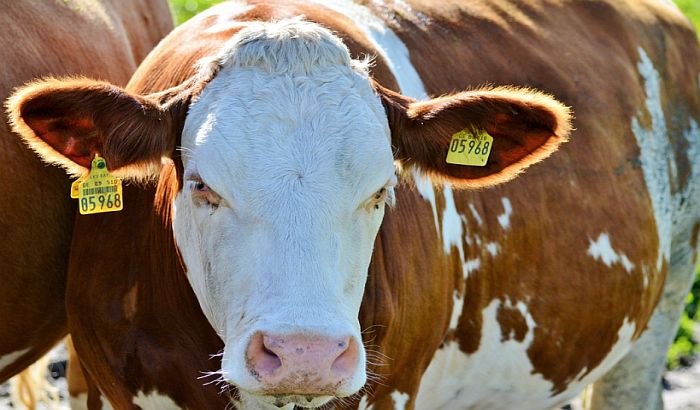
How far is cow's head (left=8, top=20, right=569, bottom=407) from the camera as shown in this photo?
10.7ft

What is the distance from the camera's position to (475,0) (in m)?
5.34

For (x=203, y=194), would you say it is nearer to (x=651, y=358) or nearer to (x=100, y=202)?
(x=100, y=202)

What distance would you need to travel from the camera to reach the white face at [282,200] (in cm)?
330

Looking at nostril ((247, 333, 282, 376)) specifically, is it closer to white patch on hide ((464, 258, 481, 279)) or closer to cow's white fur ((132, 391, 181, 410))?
cow's white fur ((132, 391, 181, 410))

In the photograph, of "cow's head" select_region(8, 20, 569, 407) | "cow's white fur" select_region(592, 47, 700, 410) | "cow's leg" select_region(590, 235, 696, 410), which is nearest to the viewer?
"cow's head" select_region(8, 20, 569, 407)

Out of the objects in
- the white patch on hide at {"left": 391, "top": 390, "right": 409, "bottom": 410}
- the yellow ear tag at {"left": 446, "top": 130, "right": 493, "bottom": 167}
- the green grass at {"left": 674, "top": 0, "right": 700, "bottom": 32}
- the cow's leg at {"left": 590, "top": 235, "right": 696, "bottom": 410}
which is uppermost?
the yellow ear tag at {"left": 446, "top": 130, "right": 493, "bottom": 167}

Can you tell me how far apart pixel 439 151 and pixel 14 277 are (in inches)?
67.6

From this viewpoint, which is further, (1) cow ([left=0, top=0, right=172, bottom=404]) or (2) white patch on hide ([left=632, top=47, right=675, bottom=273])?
(2) white patch on hide ([left=632, top=47, right=675, bottom=273])

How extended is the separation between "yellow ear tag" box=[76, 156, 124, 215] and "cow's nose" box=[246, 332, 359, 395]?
0.94 m

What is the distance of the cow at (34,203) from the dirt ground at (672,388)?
1688 mm

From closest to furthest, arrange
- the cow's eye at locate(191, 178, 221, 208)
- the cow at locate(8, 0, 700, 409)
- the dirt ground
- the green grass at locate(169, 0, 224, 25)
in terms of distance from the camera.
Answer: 1. the cow at locate(8, 0, 700, 409)
2. the cow's eye at locate(191, 178, 221, 208)
3. the dirt ground
4. the green grass at locate(169, 0, 224, 25)

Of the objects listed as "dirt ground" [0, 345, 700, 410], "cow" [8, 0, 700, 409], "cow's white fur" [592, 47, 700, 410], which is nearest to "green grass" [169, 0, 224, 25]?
"dirt ground" [0, 345, 700, 410]

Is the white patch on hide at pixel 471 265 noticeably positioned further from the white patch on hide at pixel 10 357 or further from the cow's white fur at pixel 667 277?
the white patch on hide at pixel 10 357

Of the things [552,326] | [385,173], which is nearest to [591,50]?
[552,326]
